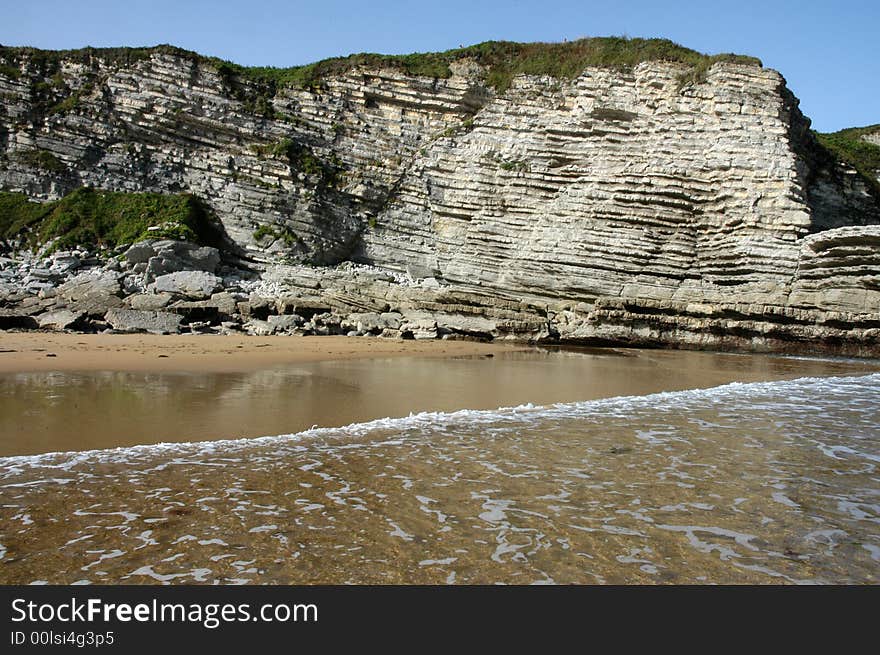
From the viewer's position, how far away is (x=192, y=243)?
21.5 meters

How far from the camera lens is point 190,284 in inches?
755

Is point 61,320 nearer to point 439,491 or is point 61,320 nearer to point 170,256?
point 170,256

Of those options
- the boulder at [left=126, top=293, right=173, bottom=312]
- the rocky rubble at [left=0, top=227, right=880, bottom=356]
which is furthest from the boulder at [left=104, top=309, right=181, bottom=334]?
the boulder at [left=126, top=293, right=173, bottom=312]

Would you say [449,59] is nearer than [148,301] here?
No

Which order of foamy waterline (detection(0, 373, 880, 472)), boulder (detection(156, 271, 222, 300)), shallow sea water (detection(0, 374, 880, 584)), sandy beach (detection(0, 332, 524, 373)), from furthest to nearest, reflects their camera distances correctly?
1. boulder (detection(156, 271, 222, 300))
2. sandy beach (detection(0, 332, 524, 373))
3. foamy waterline (detection(0, 373, 880, 472))
4. shallow sea water (detection(0, 374, 880, 584))

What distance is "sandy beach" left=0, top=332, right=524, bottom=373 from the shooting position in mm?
10266

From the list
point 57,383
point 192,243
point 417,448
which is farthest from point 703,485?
point 192,243

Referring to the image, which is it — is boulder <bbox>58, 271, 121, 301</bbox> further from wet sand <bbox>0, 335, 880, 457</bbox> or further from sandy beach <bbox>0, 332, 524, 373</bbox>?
wet sand <bbox>0, 335, 880, 457</bbox>

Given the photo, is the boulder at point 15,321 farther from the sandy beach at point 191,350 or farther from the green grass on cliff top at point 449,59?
the green grass on cliff top at point 449,59

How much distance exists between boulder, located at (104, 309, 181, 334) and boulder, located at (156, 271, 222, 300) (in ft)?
8.36

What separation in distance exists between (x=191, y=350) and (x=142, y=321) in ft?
13.8

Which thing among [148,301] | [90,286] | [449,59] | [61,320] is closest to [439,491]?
[61,320]

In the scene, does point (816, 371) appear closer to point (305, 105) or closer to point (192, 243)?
point (192, 243)
